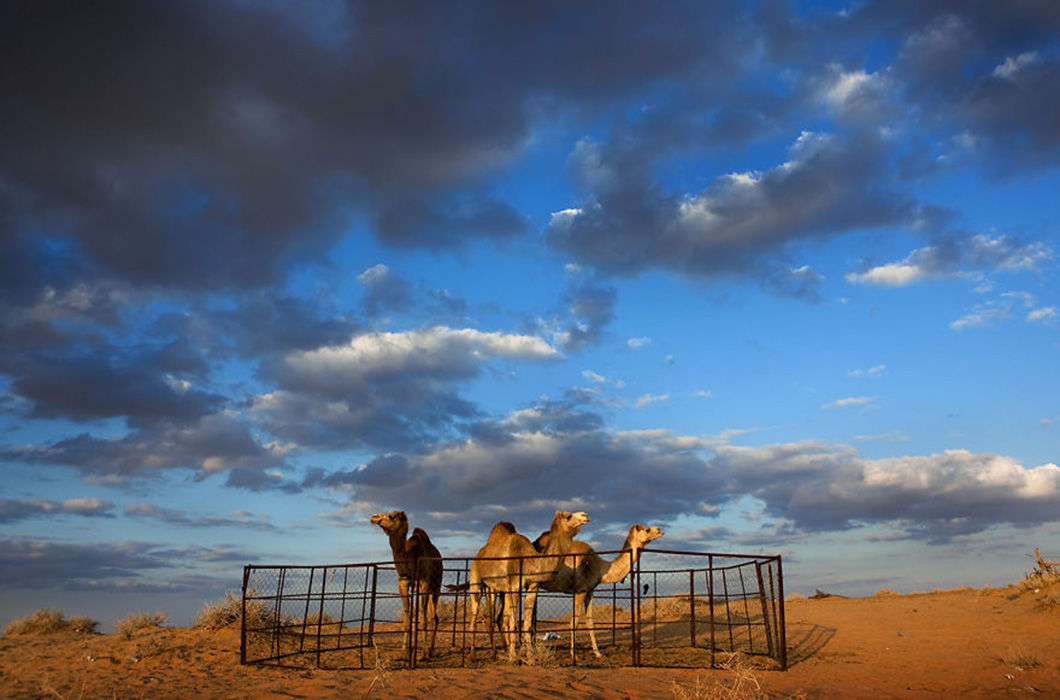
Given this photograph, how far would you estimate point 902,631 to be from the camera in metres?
25.5

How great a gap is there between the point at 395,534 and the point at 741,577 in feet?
31.0

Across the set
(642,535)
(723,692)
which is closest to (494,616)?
(642,535)

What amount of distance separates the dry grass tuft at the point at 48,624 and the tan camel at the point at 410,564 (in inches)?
585

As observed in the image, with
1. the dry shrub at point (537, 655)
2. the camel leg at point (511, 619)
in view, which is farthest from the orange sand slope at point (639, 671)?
the camel leg at point (511, 619)

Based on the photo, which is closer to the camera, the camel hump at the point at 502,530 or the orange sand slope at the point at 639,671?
the orange sand slope at the point at 639,671

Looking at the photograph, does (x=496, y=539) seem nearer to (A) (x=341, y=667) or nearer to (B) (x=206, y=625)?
(A) (x=341, y=667)

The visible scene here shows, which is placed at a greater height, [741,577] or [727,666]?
[741,577]

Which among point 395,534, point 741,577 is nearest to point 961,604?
point 741,577

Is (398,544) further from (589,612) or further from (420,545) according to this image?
(589,612)

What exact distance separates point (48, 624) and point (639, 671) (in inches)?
894

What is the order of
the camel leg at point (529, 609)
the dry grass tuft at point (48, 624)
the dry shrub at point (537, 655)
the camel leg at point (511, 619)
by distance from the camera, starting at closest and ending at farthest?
the dry shrub at point (537, 655) < the camel leg at point (511, 619) < the camel leg at point (529, 609) < the dry grass tuft at point (48, 624)

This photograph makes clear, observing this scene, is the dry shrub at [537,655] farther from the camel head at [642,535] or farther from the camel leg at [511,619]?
the camel head at [642,535]

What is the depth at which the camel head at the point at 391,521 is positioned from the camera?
20859 mm

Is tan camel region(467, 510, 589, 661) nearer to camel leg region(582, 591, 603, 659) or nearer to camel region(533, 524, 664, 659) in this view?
camel region(533, 524, 664, 659)
